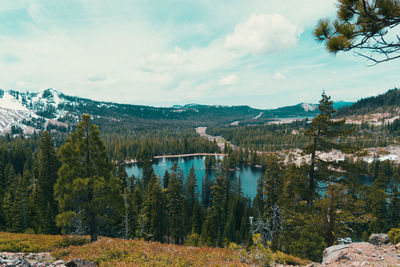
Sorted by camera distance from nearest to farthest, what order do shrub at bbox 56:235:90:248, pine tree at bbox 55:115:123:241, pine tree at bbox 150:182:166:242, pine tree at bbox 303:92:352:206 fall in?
shrub at bbox 56:235:90:248
pine tree at bbox 55:115:123:241
pine tree at bbox 303:92:352:206
pine tree at bbox 150:182:166:242

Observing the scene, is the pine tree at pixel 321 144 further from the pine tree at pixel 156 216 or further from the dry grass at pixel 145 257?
the pine tree at pixel 156 216

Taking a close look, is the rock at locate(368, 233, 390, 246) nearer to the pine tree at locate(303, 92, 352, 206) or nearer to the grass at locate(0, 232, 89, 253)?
the pine tree at locate(303, 92, 352, 206)

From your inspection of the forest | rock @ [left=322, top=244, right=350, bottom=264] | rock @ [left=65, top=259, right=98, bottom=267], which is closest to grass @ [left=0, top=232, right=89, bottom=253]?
the forest

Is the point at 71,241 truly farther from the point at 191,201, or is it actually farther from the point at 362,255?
the point at 191,201

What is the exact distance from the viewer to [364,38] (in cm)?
680

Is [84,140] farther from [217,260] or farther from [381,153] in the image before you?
[381,153]

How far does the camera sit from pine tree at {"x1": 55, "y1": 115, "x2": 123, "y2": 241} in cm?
1451

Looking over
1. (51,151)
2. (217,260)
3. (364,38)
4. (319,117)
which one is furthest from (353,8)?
(51,151)

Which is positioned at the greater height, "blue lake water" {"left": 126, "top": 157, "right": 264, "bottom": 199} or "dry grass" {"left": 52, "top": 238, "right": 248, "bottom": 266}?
"dry grass" {"left": 52, "top": 238, "right": 248, "bottom": 266}

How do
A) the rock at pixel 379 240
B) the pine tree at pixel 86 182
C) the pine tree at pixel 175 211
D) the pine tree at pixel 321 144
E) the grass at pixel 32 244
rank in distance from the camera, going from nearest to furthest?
the rock at pixel 379 240
the grass at pixel 32 244
the pine tree at pixel 86 182
the pine tree at pixel 321 144
the pine tree at pixel 175 211

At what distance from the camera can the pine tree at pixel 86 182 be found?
14.5 meters

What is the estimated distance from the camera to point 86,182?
1419cm

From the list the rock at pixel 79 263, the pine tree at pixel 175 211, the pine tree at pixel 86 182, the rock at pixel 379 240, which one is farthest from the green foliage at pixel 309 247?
the pine tree at pixel 175 211

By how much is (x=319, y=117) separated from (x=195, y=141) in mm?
154722
